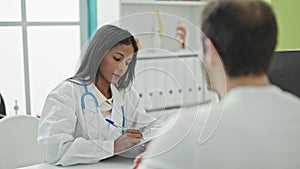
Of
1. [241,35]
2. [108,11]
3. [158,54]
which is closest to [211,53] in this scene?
[241,35]

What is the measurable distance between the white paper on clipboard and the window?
65.2 inches

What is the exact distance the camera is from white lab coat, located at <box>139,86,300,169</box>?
910 millimetres

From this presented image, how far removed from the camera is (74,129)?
177 cm

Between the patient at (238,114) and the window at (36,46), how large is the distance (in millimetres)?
2439

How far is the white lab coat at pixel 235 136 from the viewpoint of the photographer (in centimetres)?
91

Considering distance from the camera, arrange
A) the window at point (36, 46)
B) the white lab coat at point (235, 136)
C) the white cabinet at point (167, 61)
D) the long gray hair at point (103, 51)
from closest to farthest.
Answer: the white lab coat at point (235, 136) < the white cabinet at point (167, 61) < the long gray hair at point (103, 51) < the window at point (36, 46)

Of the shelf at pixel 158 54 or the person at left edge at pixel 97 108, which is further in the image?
the person at left edge at pixel 97 108

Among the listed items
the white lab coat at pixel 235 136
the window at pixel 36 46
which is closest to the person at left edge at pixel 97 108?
the white lab coat at pixel 235 136

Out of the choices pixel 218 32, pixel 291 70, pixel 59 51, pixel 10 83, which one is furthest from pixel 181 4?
pixel 218 32

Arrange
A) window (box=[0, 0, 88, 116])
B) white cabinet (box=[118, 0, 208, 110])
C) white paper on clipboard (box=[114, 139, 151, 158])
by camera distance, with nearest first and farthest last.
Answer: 1. white cabinet (box=[118, 0, 208, 110])
2. white paper on clipboard (box=[114, 139, 151, 158])
3. window (box=[0, 0, 88, 116])

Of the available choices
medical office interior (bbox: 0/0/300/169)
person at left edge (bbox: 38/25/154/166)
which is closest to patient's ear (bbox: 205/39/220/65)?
person at left edge (bbox: 38/25/154/166)

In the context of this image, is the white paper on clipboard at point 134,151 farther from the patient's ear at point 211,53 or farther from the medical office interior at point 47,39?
the medical office interior at point 47,39

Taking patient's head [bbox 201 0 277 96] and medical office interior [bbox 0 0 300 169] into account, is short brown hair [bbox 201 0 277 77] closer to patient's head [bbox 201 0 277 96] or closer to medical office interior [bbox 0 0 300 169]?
patient's head [bbox 201 0 277 96]

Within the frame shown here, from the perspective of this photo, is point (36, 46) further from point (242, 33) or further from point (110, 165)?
point (242, 33)
